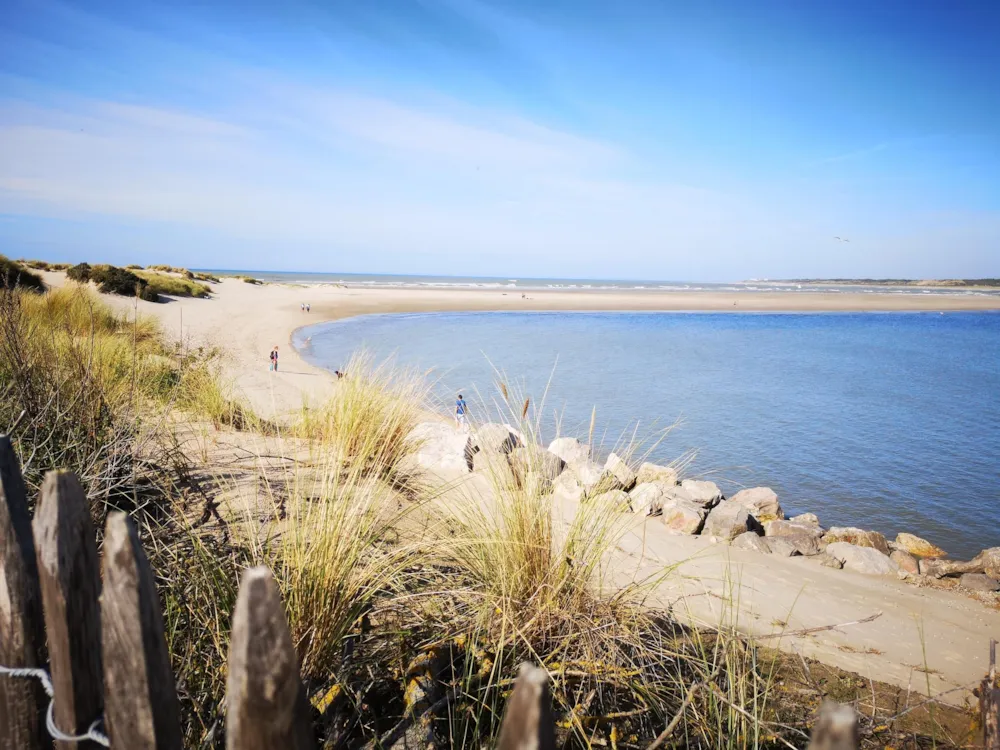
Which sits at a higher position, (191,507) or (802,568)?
(191,507)

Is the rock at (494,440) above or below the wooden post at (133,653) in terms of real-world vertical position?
below

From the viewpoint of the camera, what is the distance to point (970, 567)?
257 inches

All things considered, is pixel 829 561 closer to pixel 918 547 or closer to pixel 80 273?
pixel 918 547

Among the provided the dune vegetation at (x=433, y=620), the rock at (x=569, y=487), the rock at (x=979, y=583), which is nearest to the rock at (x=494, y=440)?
the dune vegetation at (x=433, y=620)

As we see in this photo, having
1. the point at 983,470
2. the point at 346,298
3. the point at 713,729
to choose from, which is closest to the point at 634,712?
the point at 713,729

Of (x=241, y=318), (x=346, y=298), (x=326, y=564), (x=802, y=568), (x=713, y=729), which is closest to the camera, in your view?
(x=713, y=729)

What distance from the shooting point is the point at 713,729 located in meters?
2.15

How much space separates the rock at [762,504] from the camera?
784 cm

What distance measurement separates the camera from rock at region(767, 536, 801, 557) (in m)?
6.77

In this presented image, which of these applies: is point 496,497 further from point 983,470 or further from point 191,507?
point 983,470

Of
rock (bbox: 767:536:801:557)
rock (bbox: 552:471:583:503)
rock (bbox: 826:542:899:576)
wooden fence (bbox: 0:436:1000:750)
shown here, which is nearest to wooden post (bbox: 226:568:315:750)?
wooden fence (bbox: 0:436:1000:750)

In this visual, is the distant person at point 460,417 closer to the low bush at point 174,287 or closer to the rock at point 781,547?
the rock at point 781,547

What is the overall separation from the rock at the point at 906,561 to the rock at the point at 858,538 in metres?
0.17

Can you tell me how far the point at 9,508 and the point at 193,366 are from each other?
706 centimetres
